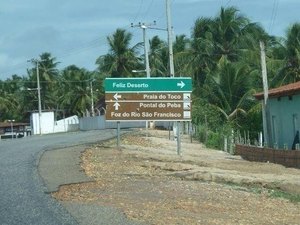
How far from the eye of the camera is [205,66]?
55.9 metres

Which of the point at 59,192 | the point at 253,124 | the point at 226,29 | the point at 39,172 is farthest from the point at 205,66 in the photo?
the point at 59,192

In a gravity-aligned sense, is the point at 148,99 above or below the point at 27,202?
above

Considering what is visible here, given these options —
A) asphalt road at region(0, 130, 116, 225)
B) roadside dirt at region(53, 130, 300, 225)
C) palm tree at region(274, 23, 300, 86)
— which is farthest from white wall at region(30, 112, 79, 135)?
asphalt road at region(0, 130, 116, 225)

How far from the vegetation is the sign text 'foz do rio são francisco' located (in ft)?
43.9

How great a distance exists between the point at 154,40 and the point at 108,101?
53583 mm

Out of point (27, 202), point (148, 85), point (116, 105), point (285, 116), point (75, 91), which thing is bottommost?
point (27, 202)

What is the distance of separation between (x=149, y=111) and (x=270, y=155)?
570 centimetres

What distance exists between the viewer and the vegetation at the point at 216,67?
141 ft

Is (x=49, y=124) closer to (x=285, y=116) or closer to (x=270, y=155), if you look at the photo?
(x=285, y=116)

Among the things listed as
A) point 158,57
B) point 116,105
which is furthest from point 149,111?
point 158,57

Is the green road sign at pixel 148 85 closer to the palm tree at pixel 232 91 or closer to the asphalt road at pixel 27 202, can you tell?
the asphalt road at pixel 27 202

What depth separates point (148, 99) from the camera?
79.3 feet

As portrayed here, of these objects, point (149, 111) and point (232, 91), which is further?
point (232, 91)

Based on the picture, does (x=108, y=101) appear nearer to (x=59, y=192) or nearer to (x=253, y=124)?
(x=59, y=192)
